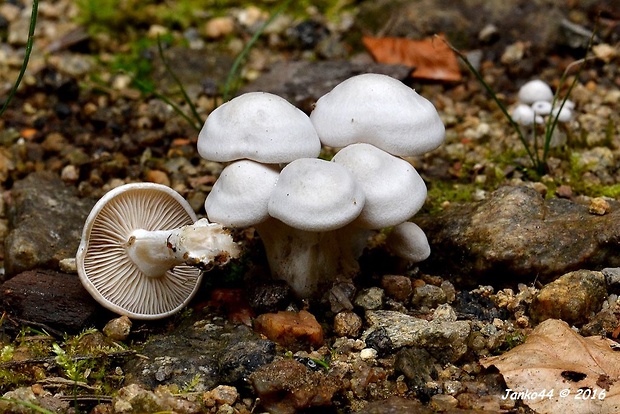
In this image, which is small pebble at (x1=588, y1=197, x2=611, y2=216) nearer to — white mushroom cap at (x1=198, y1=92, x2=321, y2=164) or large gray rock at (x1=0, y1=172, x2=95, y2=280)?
white mushroom cap at (x1=198, y1=92, x2=321, y2=164)

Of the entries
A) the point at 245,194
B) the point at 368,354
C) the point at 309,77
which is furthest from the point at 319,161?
the point at 309,77

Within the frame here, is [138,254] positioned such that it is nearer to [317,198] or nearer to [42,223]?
[42,223]

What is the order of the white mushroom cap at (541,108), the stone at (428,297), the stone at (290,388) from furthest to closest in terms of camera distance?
the white mushroom cap at (541,108), the stone at (428,297), the stone at (290,388)

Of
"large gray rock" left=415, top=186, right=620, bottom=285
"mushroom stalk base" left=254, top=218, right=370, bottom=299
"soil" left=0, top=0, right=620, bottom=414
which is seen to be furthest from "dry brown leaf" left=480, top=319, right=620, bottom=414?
"mushroom stalk base" left=254, top=218, right=370, bottom=299

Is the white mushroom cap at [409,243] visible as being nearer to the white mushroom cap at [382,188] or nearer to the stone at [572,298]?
the white mushroom cap at [382,188]

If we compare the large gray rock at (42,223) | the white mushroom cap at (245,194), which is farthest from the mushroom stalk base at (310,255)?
the large gray rock at (42,223)

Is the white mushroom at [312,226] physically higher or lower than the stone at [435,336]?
higher
